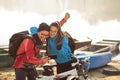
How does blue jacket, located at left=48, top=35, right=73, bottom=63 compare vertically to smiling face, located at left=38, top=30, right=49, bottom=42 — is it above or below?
below

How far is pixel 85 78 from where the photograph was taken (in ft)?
14.9

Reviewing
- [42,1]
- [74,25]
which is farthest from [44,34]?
[42,1]

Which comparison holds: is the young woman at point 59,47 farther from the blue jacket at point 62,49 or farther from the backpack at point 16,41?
the backpack at point 16,41

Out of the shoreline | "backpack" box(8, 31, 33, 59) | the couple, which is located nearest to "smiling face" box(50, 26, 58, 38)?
the couple

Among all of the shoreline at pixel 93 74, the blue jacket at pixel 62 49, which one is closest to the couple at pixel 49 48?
the blue jacket at pixel 62 49

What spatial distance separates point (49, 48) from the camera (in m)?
4.87

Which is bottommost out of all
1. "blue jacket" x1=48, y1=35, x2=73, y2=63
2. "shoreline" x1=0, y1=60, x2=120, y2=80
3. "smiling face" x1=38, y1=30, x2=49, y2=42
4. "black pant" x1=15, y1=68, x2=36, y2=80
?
"shoreline" x1=0, y1=60, x2=120, y2=80

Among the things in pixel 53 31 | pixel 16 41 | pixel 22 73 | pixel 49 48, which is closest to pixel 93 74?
pixel 49 48

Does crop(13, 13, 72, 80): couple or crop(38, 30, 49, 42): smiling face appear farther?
crop(38, 30, 49, 42): smiling face

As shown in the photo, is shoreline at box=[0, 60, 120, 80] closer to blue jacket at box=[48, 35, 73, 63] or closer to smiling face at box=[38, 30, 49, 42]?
blue jacket at box=[48, 35, 73, 63]

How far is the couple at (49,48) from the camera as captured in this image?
13.9 ft

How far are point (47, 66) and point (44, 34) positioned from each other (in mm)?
490

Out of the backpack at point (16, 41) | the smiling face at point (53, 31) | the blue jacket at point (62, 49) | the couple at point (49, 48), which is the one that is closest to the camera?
the couple at point (49, 48)

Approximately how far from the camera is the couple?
4228 mm
